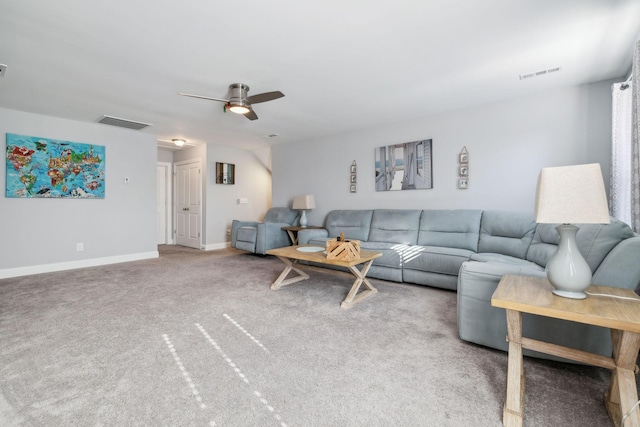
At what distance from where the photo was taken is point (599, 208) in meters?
1.24

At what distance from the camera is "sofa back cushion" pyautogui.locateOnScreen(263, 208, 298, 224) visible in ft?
18.4

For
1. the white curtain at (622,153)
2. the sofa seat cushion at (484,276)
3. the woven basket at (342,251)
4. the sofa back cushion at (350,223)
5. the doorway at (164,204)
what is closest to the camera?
the sofa seat cushion at (484,276)

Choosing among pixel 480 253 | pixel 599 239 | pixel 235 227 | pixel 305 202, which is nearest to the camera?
pixel 599 239

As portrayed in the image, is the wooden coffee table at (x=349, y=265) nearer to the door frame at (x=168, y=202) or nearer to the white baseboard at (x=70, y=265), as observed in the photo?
the white baseboard at (x=70, y=265)

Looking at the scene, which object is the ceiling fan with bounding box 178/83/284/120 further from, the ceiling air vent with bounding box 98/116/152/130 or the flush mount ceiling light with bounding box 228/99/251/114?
the ceiling air vent with bounding box 98/116/152/130

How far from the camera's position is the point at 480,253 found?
3238mm

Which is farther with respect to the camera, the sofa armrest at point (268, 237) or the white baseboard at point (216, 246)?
the white baseboard at point (216, 246)

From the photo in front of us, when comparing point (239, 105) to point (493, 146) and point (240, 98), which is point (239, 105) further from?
point (493, 146)

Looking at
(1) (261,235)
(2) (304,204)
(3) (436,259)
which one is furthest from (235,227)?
(3) (436,259)

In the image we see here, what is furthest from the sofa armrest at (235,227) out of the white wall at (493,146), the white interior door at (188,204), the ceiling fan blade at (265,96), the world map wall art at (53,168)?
the ceiling fan blade at (265,96)

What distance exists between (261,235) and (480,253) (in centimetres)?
331

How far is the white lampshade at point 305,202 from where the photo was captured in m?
5.15

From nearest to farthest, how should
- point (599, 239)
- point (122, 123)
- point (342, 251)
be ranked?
1. point (599, 239)
2. point (342, 251)
3. point (122, 123)

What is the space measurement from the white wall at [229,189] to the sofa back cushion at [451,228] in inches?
164
